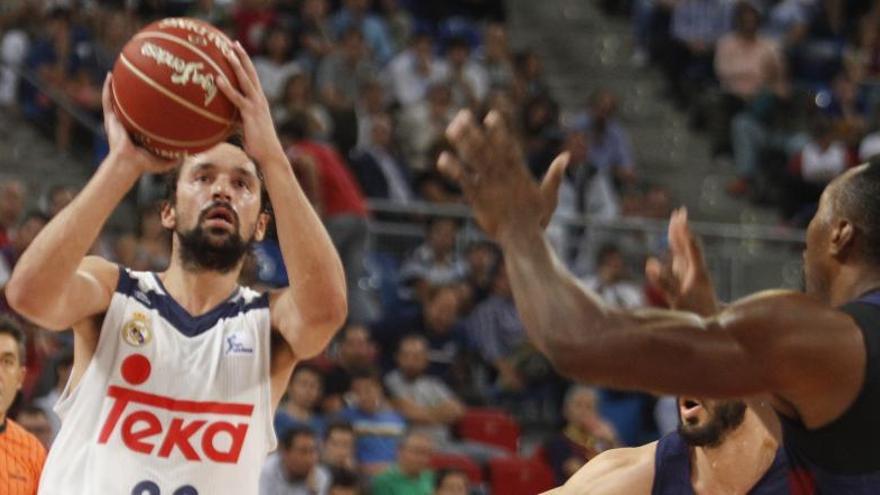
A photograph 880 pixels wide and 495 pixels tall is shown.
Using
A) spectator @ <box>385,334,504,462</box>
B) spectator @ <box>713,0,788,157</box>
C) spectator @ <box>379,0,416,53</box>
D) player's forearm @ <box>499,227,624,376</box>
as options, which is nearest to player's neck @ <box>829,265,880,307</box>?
player's forearm @ <box>499,227,624,376</box>

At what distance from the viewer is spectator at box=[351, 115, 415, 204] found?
539 inches

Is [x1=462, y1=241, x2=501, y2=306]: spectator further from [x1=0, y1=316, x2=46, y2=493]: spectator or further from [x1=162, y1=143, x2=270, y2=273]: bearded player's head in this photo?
[x1=162, y1=143, x2=270, y2=273]: bearded player's head

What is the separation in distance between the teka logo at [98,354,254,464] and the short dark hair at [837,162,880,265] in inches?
88.5

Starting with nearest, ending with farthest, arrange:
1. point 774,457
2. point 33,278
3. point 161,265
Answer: point 33,278, point 774,457, point 161,265

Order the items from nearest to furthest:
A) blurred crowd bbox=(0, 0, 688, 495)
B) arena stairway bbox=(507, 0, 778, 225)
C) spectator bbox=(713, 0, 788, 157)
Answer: blurred crowd bbox=(0, 0, 688, 495) → arena stairway bbox=(507, 0, 778, 225) → spectator bbox=(713, 0, 788, 157)

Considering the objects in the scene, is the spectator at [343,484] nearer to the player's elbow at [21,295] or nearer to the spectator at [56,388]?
the spectator at [56,388]

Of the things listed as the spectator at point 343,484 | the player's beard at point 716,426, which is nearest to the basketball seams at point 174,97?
the player's beard at point 716,426

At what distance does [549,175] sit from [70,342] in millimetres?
7518

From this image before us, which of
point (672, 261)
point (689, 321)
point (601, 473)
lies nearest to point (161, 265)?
point (601, 473)

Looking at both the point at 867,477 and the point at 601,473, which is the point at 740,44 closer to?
the point at 601,473

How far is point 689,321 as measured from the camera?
11.0 ft

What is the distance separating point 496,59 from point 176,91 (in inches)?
462

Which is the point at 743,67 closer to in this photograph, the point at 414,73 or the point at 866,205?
the point at 414,73

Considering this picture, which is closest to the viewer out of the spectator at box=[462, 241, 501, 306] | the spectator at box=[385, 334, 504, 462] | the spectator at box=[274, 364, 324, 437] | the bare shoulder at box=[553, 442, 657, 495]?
the bare shoulder at box=[553, 442, 657, 495]
